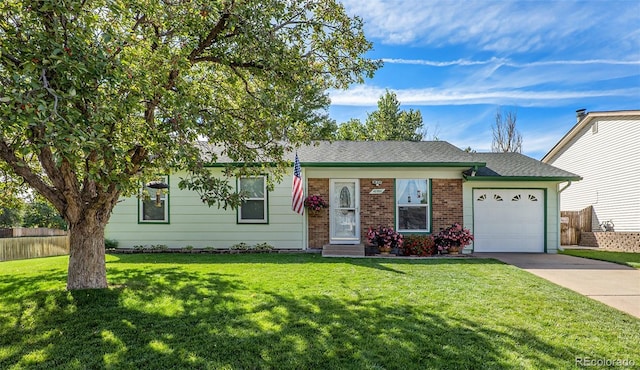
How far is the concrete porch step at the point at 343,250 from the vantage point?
8.99 metres

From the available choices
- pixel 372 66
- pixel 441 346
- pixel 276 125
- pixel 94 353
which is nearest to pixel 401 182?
pixel 372 66

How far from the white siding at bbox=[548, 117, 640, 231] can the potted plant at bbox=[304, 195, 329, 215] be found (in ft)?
40.5

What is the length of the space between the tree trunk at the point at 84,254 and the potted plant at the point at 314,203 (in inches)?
219

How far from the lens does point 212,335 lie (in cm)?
349

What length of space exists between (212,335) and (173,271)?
150 inches

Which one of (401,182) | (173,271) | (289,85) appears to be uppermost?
(289,85)

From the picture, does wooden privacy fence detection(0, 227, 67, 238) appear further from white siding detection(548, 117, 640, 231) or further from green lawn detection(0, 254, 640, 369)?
white siding detection(548, 117, 640, 231)

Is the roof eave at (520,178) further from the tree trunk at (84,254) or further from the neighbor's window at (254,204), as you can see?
the tree trunk at (84,254)

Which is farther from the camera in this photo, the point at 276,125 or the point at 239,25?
the point at 276,125

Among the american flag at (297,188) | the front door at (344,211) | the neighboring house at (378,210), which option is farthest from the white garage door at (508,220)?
the american flag at (297,188)

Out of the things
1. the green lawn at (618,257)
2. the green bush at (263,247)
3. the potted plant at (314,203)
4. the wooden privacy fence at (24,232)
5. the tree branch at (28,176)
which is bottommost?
the green lawn at (618,257)

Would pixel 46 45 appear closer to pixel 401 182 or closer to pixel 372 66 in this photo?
pixel 372 66

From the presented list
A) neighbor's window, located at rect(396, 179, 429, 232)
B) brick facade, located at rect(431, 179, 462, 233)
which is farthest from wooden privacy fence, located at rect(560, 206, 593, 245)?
neighbor's window, located at rect(396, 179, 429, 232)

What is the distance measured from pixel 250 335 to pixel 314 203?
246 inches
